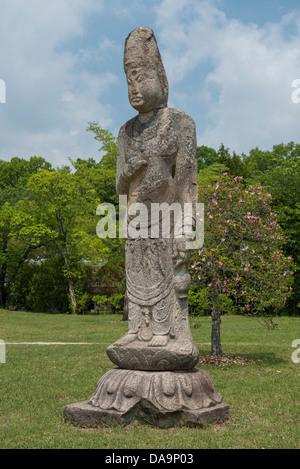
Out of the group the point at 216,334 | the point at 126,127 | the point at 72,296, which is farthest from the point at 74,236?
the point at 126,127

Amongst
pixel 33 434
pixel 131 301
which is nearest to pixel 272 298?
pixel 131 301

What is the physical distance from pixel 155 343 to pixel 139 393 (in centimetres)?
56

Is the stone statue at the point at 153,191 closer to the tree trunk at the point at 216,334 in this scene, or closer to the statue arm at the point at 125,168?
the statue arm at the point at 125,168

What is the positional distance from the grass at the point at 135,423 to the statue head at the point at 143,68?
3683 millimetres

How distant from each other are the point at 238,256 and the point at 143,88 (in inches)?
206

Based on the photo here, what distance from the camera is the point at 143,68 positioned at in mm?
5836

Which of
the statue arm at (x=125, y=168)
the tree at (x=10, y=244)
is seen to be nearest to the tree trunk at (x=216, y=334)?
the statue arm at (x=125, y=168)

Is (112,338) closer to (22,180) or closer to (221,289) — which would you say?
(221,289)

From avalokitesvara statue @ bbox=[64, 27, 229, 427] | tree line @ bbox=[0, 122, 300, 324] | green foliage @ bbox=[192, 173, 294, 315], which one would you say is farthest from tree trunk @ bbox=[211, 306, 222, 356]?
tree line @ bbox=[0, 122, 300, 324]

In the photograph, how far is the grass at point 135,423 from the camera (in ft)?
15.6

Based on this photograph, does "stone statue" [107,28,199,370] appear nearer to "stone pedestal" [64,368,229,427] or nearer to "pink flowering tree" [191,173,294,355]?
"stone pedestal" [64,368,229,427]

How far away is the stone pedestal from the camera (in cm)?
513

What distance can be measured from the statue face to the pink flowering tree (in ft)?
15.0

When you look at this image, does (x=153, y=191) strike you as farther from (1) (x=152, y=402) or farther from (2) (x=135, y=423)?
(2) (x=135, y=423)
